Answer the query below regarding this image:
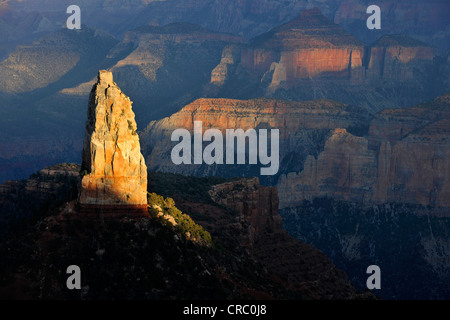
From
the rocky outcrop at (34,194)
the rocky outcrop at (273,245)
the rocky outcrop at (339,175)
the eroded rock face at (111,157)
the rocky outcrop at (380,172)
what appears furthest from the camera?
the rocky outcrop at (339,175)

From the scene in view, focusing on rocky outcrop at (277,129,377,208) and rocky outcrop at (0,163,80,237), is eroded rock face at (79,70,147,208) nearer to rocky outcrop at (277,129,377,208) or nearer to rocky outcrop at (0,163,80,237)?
rocky outcrop at (0,163,80,237)

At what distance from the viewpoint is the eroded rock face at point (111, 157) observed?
80562mm

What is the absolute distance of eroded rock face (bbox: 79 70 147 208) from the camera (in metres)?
80.6

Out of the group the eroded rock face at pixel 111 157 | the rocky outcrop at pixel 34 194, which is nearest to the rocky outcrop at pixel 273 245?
the rocky outcrop at pixel 34 194

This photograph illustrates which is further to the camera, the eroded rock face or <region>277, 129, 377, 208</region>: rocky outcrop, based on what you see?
<region>277, 129, 377, 208</region>: rocky outcrop

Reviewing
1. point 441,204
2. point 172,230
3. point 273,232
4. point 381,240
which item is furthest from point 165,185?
point 441,204

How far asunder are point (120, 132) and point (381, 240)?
101 m

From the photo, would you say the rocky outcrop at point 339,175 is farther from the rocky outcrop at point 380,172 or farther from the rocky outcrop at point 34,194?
the rocky outcrop at point 34,194

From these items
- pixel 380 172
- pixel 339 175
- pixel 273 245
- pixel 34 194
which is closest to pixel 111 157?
pixel 34 194

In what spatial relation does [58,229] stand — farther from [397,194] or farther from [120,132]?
[397,194]

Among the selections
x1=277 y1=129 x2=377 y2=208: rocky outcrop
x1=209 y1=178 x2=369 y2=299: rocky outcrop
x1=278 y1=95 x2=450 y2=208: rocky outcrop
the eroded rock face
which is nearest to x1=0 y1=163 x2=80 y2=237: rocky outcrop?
the eroded rock face

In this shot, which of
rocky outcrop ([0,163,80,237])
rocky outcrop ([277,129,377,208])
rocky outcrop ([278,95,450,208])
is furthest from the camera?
rocky outcrop ([277,129,377,208])

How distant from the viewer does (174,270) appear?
79.2m

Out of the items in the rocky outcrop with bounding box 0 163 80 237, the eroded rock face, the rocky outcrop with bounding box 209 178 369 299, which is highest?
the eroded rock face
